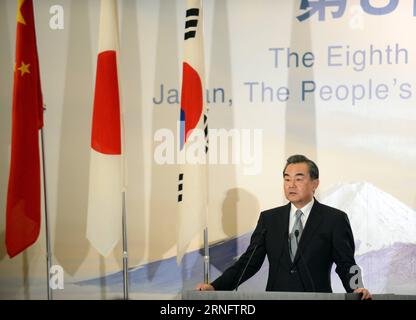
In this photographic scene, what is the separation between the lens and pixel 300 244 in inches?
184

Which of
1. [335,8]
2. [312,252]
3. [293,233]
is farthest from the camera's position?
[335,8]

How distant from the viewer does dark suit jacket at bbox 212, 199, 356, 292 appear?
4.54 metres

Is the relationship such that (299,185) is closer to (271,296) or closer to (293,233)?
(293,233)

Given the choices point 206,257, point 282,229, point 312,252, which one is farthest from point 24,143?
point 312,252

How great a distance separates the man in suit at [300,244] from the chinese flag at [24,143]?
165 cm

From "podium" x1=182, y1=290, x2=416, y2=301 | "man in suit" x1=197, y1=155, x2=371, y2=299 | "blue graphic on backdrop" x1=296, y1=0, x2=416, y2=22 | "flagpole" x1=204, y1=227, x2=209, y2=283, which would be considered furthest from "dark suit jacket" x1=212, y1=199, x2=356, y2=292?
"blue graphic on backdrop" x1=296, y1=0, x2=416, y2=22

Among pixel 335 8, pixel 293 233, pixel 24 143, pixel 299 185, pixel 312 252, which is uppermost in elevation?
pixel 335 8

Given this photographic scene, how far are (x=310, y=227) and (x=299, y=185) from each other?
0.34 meters

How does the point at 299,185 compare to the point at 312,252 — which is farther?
the point at 299,185

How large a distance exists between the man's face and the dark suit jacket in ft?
0.32

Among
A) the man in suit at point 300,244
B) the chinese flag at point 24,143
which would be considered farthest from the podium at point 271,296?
the chinese flag at point 24,143

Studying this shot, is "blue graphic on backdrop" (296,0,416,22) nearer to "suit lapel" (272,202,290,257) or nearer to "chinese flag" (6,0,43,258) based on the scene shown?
"suit lapel" (272,202,290,257)

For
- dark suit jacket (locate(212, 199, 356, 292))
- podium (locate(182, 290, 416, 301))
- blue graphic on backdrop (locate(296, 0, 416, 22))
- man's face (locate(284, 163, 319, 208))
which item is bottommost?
podium (locate(182, 290, 416, 301))

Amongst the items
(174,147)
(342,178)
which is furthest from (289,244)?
(174,147)
